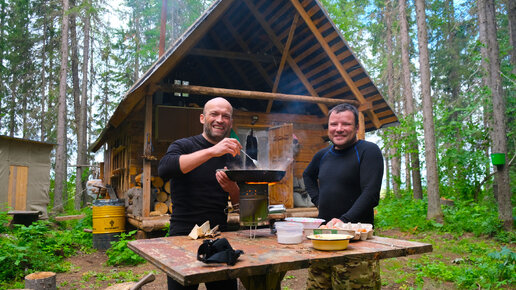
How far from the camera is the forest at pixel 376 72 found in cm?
1157

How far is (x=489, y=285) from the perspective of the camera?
4.92 metres

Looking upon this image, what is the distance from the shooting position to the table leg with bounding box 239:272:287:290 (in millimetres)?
2295

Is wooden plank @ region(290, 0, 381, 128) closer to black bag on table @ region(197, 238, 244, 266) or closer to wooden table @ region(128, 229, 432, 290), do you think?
→ wooden table @ region(128, 229, 432, 290)

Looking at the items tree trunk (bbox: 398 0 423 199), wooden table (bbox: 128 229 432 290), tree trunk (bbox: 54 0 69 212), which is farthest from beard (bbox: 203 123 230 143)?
tree trunk (bbox: 54 0 69 212)

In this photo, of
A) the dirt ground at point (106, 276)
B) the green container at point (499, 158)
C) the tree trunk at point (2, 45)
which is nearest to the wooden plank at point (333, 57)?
the green container at point (499, 158)

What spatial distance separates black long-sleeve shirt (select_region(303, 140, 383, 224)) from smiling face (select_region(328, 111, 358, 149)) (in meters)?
0.10

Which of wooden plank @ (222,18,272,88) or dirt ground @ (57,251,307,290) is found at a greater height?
wooden plank @ (222,18,272,88)

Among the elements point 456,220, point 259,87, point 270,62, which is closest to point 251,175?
point 270,62

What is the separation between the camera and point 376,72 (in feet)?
77.7

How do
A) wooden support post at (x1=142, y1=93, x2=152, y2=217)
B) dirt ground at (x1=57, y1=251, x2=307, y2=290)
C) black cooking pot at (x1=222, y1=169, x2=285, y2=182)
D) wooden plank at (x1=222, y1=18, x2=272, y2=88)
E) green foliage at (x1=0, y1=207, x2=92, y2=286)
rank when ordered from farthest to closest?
wooden plank at (x1=222, y1=18, x2=272, y2=88), wooden support post at (x1=142, y1=93, x2=152, y2=217), green foliage at (x1=0, y1=207, x2=92, y2=286), dirt ground at (x1=57, y1=251, x2=307, y2=290), black cooking pot at (x1=222, y1=169, x2=285, y2=182)

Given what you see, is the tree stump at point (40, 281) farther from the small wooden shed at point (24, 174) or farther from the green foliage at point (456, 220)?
the small wooden shed at point (24, 174)

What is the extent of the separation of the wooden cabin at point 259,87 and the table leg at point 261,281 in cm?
570

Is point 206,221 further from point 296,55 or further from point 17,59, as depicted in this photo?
point 17,59

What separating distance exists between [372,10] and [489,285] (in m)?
17.6
